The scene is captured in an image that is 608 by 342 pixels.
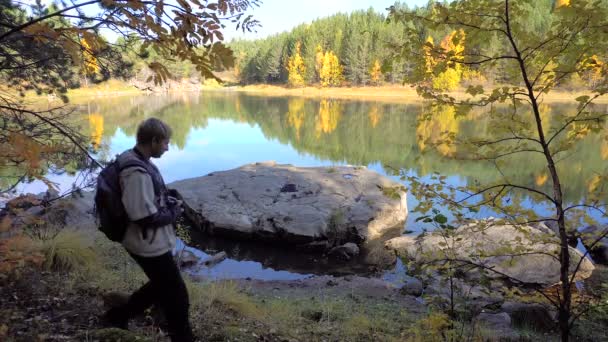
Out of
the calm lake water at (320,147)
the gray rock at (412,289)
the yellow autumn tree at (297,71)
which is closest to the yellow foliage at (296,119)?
the calm lake water at (320,147)

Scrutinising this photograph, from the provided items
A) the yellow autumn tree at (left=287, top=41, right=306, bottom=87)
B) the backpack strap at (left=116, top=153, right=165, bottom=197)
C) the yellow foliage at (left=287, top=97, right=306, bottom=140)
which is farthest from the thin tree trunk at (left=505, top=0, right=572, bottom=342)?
the yellow autumn tree at (left=287, top=41, right=306, bottom=87)

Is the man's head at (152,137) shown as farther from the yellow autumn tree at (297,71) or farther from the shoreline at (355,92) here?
the yellow autumn tree at (297,71)

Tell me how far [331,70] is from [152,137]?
3102 inches

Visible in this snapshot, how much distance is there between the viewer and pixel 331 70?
7919cm

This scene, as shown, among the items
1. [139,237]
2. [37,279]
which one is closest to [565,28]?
[139,237]

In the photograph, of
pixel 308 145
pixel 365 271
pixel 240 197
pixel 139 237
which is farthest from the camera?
pixel 308 145

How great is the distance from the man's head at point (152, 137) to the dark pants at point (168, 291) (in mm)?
740

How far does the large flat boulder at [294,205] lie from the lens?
1188 centimetres

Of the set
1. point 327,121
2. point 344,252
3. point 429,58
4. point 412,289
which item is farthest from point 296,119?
point 429,58

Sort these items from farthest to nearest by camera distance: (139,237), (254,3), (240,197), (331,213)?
1. (240,197)
2. (331,213)
3. (139,237)
4. (254,3)

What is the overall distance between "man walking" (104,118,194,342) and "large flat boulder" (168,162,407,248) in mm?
8422

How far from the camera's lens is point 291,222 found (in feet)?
39.2

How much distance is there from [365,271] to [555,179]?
7536 mm

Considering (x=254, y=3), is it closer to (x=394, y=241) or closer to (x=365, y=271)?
(x=365, y=271)
